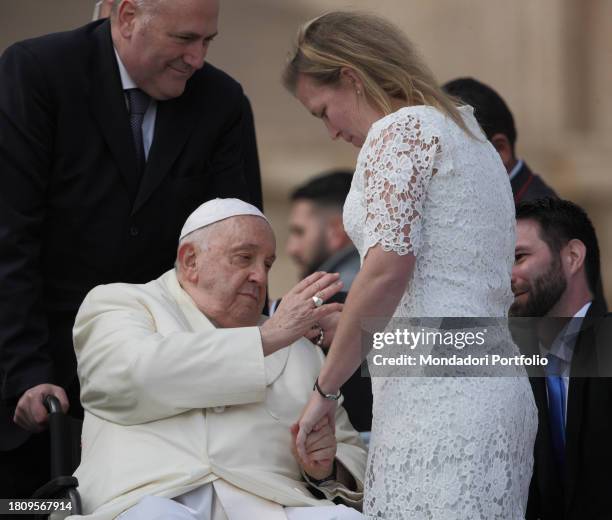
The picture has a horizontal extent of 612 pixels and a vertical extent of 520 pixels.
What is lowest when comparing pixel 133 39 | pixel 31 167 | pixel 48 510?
pixel 48 510

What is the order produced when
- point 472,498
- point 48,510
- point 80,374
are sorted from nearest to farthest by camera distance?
point 472,498
point 48,510
point 80,374

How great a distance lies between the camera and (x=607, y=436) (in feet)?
13.8

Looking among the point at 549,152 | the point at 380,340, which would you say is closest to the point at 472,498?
the point at 380,340

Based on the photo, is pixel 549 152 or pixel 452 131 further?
pixel 549 152

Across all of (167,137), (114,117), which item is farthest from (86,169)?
(167,137)

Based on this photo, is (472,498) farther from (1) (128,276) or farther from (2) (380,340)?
(1) (128,276)

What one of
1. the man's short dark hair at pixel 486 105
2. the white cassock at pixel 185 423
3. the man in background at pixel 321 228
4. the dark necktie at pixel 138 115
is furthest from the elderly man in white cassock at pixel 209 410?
the man in background at pixel 321 228

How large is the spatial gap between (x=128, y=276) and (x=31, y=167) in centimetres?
50

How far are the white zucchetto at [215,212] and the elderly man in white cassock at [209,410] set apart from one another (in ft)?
0.43

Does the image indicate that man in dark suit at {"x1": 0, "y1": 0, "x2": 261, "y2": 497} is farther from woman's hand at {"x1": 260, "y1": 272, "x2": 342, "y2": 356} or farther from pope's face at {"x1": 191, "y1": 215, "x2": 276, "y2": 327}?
woman's hand at {"x1": 260, "y1": 272, "x2": 342, "y2": 356}

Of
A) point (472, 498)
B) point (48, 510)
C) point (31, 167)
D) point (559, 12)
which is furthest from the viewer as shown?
point (559, 12)

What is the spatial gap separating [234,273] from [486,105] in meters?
2.08

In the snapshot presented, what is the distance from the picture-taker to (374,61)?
3539 millimetres

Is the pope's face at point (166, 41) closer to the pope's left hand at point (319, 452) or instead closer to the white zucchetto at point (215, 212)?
the white zucchetto at point (215, 212)
